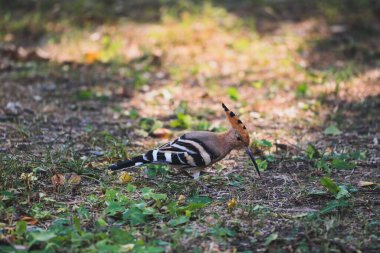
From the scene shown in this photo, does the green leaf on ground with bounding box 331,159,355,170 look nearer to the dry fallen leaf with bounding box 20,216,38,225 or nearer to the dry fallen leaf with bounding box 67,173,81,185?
the dry fallen leaf with bounding box 67,173,81,185

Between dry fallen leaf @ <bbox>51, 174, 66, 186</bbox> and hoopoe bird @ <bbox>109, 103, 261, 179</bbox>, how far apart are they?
1.12 feet

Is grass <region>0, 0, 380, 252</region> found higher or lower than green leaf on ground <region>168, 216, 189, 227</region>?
higher

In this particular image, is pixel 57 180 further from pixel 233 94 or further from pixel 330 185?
pixel 233 94

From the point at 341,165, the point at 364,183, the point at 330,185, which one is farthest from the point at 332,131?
the point at 330,185

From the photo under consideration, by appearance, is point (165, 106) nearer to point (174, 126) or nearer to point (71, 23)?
point (174, 126)

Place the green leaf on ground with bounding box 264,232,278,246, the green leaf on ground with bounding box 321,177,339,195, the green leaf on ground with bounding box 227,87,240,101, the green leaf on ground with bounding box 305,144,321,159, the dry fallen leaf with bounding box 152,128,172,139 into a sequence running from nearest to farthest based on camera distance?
the green leaf on ground with bounding box 264,232,278,246 → the green leaf on ground with bounding box 321,177,339,195 → the green leaf on ground with bounding box 305,144,321,159 → the dry fallen leaf with bounding box 152,128,172,139 → the green leaf on ground with bounding box 227,87,240,101

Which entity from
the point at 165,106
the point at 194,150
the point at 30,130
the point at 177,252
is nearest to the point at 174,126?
the point at 165,106

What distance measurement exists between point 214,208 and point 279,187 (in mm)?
700

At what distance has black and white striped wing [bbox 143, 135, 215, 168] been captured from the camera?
437cm

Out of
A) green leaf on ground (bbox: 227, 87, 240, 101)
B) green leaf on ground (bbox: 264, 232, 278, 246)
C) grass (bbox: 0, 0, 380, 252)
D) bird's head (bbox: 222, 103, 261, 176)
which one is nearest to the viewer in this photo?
green leaf on ground (bbox: 264, 232, 278, 246)

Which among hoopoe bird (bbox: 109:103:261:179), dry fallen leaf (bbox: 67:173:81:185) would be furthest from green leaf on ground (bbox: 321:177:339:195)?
dry fallen leaf (bbox: 67:173:81:185)

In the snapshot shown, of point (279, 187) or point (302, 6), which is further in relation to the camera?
point (302, 6)

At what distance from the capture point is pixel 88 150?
5.38m

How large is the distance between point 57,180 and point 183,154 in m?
0.87
